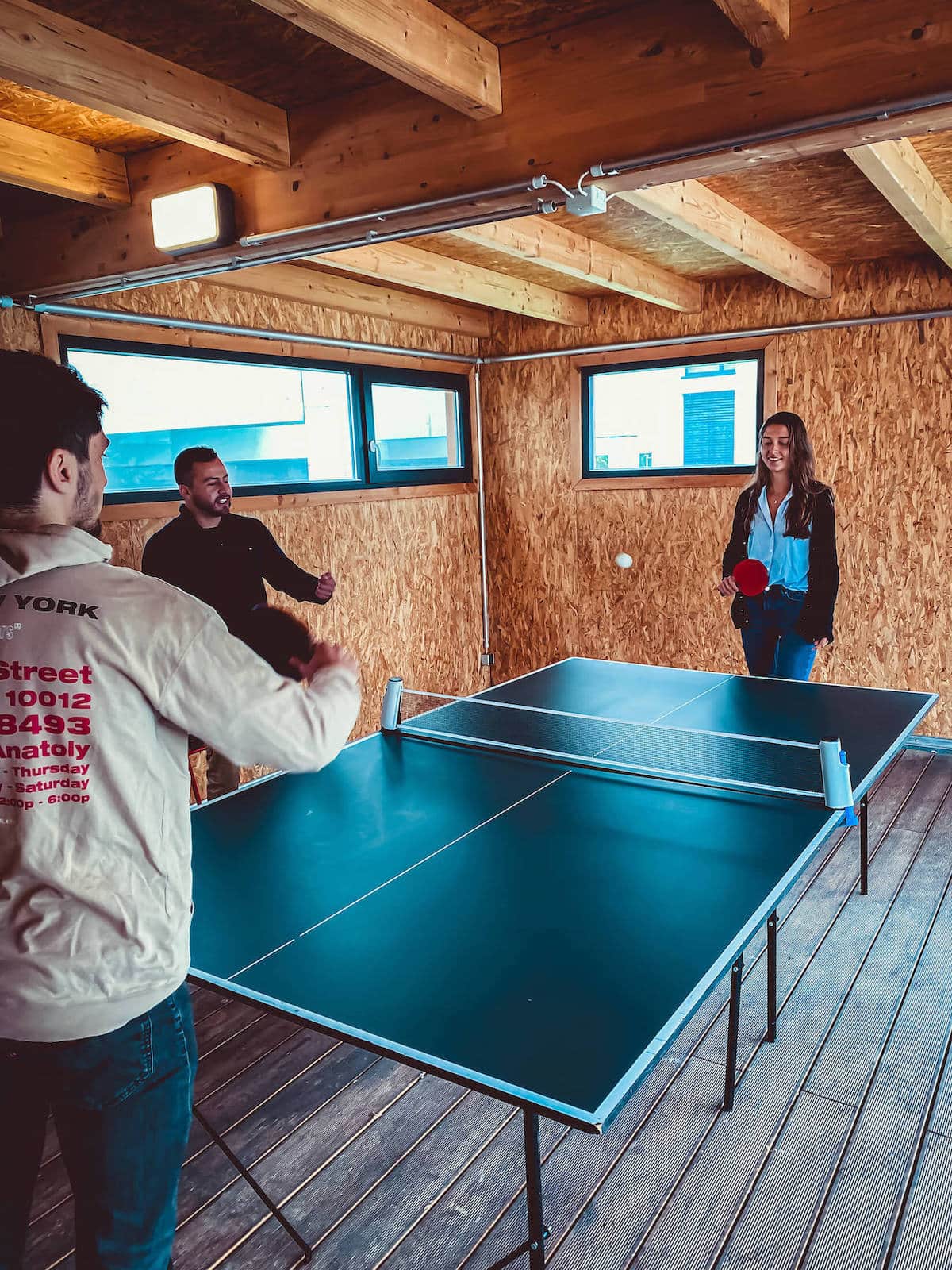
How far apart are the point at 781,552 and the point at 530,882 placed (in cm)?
243

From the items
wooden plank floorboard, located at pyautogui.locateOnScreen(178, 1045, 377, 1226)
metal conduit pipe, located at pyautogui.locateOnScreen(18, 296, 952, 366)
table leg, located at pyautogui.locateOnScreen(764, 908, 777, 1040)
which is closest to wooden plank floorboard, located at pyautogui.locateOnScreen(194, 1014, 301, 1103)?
wooden plank floorboard, located at pyautogui.locateOnScreen(178, 1045, 377, 1226)

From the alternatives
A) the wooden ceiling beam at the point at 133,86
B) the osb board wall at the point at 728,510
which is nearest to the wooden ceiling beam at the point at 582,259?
the osb board wall at the point at 728,510

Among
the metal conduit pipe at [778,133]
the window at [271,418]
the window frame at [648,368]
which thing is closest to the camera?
the metal conduit pipe at [778,133]

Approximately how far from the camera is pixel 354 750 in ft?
9.20

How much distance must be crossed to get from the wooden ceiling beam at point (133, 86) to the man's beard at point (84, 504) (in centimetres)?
150

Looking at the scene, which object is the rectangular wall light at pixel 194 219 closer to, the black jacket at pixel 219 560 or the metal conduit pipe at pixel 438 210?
the metal conduit pipe at pixel 438 210

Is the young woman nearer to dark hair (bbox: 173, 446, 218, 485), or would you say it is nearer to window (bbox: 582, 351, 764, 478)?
window (bbox: 582, 351, 764, 478)

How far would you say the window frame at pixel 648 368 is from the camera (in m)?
5.44

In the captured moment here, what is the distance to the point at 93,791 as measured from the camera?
3.64 ft

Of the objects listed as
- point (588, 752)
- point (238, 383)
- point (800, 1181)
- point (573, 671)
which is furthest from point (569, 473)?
point (800, 1181)

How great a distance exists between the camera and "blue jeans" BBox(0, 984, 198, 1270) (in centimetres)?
113

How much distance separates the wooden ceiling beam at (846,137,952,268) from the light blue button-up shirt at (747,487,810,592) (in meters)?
1.12

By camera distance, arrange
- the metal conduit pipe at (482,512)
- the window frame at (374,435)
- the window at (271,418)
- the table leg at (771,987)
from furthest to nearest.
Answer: the metal conduit pipe at (482,512) → the window frame at (374,435) → the window at (271,418) → the table leg at (771,987)

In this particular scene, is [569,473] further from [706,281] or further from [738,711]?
[738,711]
